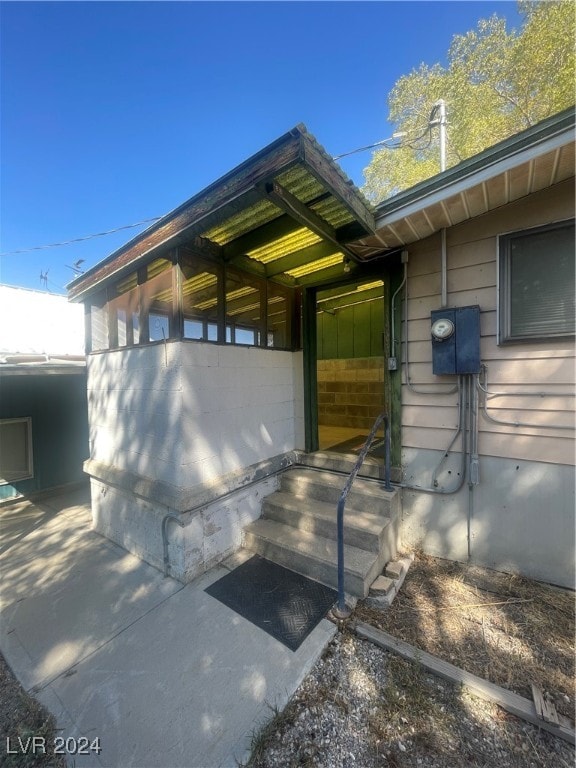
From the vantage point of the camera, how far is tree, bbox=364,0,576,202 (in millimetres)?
8289

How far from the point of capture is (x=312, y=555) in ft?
8.67

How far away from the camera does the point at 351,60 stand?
5848mm

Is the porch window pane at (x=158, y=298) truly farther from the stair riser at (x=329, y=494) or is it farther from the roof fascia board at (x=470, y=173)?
the stair riser at (x=329, y=494)

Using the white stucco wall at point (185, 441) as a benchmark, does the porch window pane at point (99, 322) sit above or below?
above

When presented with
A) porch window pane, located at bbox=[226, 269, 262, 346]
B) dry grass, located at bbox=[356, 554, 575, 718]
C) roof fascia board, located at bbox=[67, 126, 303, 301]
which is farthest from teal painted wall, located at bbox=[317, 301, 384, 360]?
roof fascia board, located at bbox=[67, 126, 303, 301]

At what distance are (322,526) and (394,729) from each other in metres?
1.45

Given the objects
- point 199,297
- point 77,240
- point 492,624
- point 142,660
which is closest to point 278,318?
point 199,297

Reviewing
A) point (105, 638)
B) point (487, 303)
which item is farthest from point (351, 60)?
point (105, 638)

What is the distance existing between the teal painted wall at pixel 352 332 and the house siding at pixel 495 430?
296cm

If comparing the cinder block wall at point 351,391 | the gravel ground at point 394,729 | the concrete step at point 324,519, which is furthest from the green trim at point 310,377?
the gravel ground at point 394,729

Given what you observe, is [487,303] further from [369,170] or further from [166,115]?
[369,170]

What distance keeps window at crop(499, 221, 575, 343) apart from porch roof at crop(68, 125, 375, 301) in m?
1.30

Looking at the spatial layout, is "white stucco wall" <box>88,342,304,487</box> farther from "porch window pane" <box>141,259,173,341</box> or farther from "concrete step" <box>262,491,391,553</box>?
"concrete step" <box>262,491,391,553</box>

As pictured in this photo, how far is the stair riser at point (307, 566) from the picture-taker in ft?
7.79
